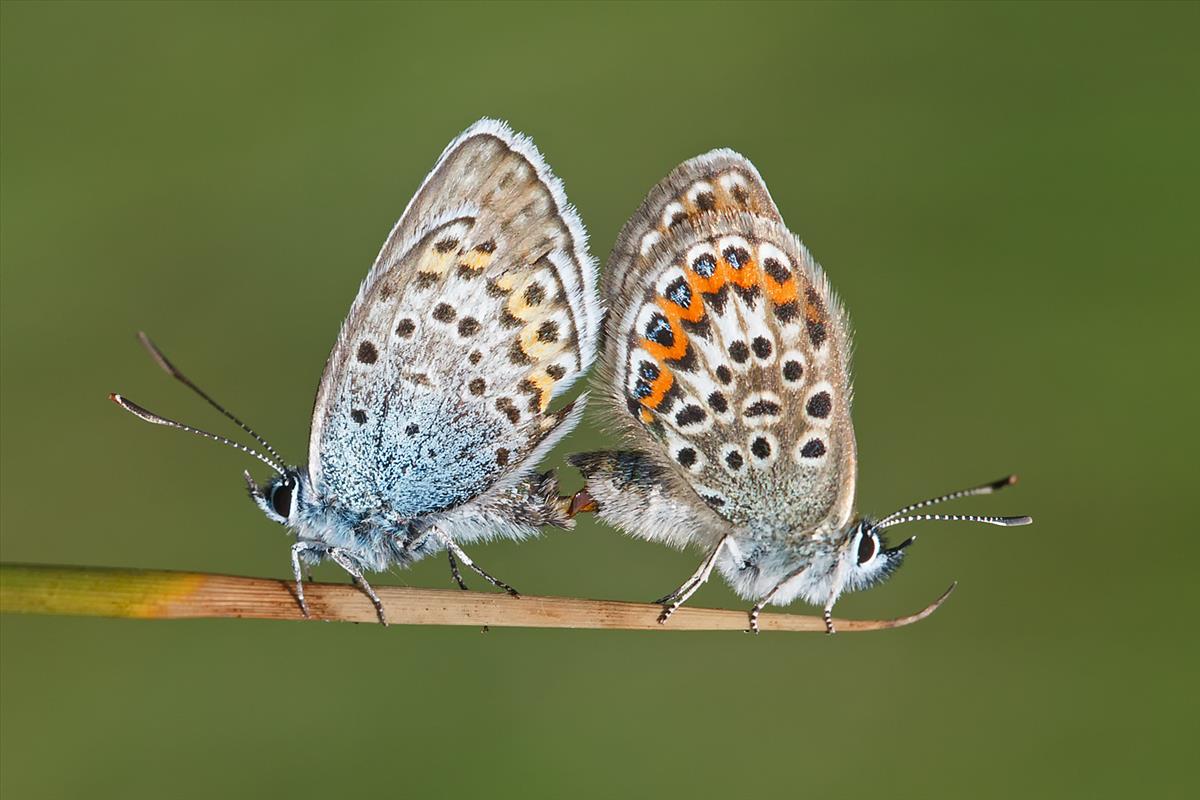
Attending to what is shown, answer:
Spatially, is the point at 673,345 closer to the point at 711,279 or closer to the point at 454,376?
the point at 711,279

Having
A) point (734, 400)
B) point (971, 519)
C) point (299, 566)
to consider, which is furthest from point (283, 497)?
point (971, 519)

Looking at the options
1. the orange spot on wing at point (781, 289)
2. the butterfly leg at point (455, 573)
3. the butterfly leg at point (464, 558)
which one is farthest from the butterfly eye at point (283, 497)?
the orange spot on wing at point (781, 289)

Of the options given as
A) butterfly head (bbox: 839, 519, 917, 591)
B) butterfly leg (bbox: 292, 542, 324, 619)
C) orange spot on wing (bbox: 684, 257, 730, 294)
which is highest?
orange spot on wing (bbox: 684, 257, 730, 294)

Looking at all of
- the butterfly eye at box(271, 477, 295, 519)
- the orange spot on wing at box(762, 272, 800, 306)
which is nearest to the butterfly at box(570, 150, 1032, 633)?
the orange spot on wing at box(762, 272, 800, 306)

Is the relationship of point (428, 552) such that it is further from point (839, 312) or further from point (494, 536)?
point (839, 312)

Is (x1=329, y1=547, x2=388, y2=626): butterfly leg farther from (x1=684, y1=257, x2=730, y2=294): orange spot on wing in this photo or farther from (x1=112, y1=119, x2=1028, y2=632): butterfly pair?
(x1=684, y1=257, x2=730, y2=294): orange spot on wing

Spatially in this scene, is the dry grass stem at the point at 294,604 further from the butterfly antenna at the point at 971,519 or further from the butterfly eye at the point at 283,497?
the butterfly antenna at the point at 971,519
